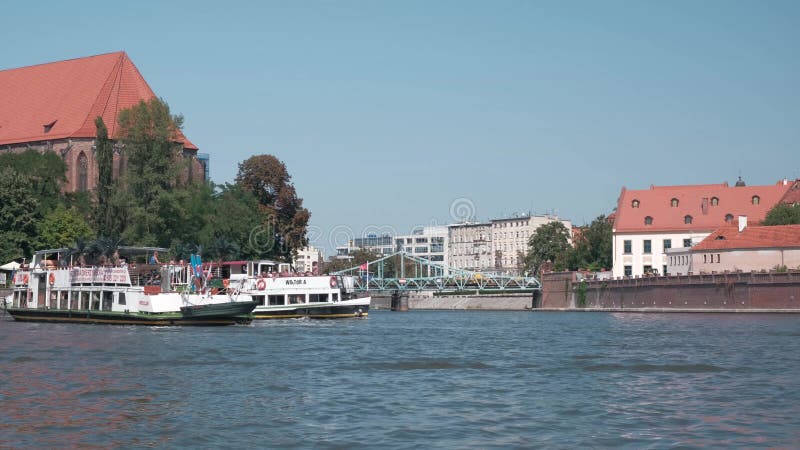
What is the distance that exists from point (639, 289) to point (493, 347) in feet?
166

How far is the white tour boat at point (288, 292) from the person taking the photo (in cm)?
7269

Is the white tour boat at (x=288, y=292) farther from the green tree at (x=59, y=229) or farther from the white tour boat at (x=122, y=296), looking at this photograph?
the green tree at (x=59, y=229)

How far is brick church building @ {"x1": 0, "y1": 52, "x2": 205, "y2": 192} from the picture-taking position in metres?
106

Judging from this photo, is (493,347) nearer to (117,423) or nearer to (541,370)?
(541,370)

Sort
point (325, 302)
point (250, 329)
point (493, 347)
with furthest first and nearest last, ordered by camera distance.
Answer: point (325, 302) → point (250, 329) → point (493, 347)

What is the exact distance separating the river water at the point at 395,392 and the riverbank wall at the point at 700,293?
35323 millimetres

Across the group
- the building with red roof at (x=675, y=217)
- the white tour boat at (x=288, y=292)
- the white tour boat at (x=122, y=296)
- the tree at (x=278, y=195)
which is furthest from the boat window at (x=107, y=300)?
the building with red roof at (x=675, y=217)

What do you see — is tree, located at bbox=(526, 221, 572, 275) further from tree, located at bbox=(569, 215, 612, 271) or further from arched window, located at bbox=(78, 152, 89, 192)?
arched window, located at bbox=(78, 152, 89, 192)

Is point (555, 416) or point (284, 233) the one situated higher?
point (284, 233)

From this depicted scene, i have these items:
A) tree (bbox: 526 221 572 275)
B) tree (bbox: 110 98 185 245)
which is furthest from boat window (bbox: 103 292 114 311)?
tree (bbox: 526 221 572 275)

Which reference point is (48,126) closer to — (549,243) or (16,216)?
(16,216)

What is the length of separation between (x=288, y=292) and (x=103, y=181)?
22523 millimetres

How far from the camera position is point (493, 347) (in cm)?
4609

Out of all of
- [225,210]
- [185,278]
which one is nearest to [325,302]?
[185,278]
